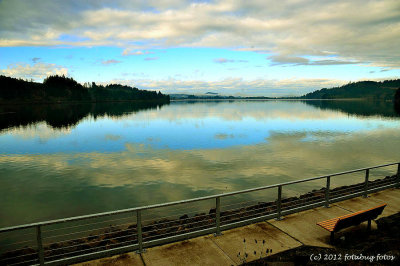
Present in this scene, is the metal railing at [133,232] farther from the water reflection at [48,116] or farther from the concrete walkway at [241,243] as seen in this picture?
the water reflection at [48,116]

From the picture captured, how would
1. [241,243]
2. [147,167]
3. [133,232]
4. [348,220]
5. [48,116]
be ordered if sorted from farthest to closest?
[48,116] → [147,167] → [133,232] → [241,243] → [348,220]

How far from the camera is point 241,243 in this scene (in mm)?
7504

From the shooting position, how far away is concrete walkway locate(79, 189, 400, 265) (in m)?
6.70

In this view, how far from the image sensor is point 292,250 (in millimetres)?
7090

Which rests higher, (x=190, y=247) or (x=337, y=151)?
(x=190, y=247)

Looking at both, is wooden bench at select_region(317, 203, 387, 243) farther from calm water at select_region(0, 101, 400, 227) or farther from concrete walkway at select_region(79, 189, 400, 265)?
calm water at select_region(0, 101, 400, 227)

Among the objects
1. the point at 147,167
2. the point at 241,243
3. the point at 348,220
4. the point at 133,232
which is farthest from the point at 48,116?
the point at 348,220

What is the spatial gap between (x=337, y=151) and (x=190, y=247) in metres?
34.3

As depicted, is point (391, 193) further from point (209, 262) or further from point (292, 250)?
point (209, 262)

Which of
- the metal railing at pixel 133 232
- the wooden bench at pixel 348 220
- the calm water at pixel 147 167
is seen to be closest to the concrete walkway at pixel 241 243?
the metal railing at pixel 133 232

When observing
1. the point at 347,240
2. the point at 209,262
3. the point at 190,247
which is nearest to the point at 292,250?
the point at 347,240

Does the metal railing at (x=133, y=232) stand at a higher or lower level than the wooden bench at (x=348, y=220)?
lower

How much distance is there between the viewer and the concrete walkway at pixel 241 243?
6.70 metres

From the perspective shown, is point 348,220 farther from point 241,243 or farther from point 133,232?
point 133,232
